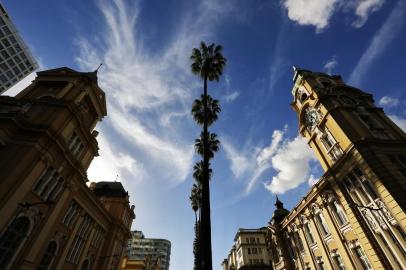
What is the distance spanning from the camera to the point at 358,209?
21172mm

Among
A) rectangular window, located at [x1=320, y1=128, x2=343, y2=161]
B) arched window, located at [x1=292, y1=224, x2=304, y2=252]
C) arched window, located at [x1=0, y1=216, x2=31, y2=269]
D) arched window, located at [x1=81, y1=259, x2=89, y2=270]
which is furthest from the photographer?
arched window, located at [x1=292, y1=224, x2=304, y2=252]

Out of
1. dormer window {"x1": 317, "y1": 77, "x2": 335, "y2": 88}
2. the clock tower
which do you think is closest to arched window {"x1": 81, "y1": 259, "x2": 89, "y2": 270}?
the clock tower

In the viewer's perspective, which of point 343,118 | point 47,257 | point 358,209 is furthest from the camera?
point 343,118

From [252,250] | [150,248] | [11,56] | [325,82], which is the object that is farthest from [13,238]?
[150,248]

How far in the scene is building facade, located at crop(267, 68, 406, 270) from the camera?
709 inches

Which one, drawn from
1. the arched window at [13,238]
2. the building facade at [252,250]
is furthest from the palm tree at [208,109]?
the building facade at [252,250]

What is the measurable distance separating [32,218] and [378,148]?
30978mm

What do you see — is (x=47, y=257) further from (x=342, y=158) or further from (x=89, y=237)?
(x=342, y=158)

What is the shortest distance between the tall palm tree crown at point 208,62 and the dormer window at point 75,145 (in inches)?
601

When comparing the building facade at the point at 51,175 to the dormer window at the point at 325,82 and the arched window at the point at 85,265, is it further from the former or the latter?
the dormer window at the point at 325,82

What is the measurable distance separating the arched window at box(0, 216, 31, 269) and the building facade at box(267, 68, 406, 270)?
27727mm

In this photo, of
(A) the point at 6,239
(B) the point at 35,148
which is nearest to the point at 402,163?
(B) the point at 35,148

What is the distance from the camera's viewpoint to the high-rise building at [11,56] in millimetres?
A: 84875

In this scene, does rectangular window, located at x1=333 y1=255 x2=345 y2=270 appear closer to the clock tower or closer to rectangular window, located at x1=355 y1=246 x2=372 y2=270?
rectangular window, located at x1=355 y1=246 x2=372 y2=270
